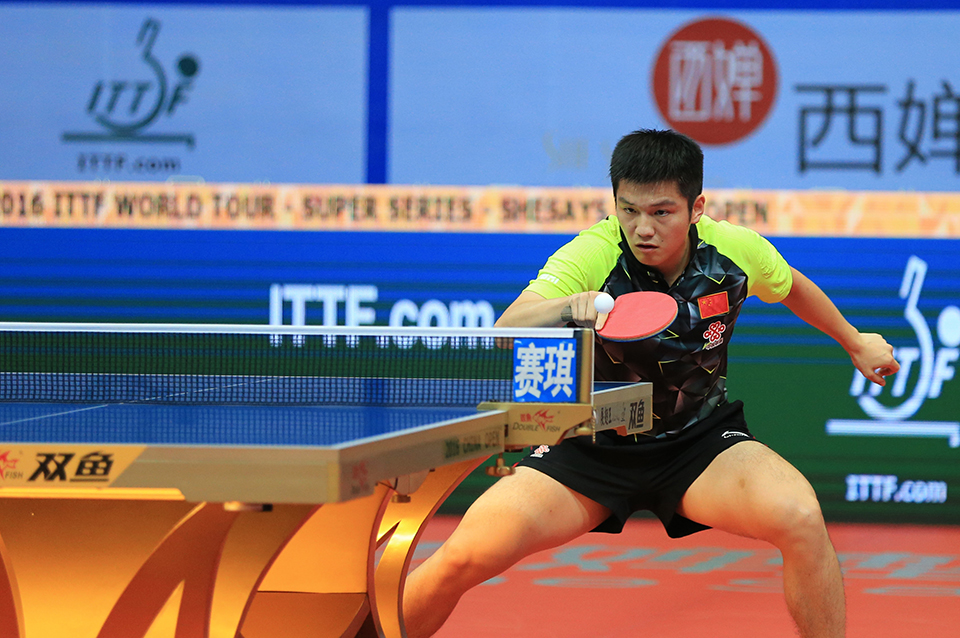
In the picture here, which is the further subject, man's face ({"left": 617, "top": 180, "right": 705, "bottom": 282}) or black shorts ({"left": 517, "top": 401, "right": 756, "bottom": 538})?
black shorts ({"left": 517, "top": 401, "right": 756, "bottom": 538})

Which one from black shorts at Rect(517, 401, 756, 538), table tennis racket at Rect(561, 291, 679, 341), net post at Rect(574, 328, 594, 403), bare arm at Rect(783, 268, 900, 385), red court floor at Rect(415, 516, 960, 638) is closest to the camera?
net post at Rect(574, 328, 594, 403)

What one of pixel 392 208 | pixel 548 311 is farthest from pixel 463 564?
pixel 392 208

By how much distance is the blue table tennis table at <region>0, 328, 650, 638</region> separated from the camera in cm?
171

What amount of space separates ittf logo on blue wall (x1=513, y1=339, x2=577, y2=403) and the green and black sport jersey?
700 mm

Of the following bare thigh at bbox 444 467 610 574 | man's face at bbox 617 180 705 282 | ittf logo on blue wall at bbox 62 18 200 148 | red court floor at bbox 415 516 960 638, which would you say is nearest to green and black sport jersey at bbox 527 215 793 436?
man's face at bbox 617 180 705 282

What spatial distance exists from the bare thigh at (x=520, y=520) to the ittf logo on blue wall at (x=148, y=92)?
3.68m

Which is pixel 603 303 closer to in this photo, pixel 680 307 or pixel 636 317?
pixel 636 317

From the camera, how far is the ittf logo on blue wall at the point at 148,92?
20.0ft

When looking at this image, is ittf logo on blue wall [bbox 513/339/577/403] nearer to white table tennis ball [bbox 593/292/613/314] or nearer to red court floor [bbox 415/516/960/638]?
white table tennis ball [bbox 593/292/613/314]

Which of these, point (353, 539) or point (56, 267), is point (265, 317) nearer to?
point (56, 267)

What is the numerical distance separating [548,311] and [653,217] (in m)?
0.43

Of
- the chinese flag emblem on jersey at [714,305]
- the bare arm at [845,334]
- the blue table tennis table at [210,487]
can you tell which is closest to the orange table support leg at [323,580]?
the blue table tennis table at [210,487]

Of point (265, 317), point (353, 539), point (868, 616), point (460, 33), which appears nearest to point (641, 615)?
point (868, 616)

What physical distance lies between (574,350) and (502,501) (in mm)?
786
